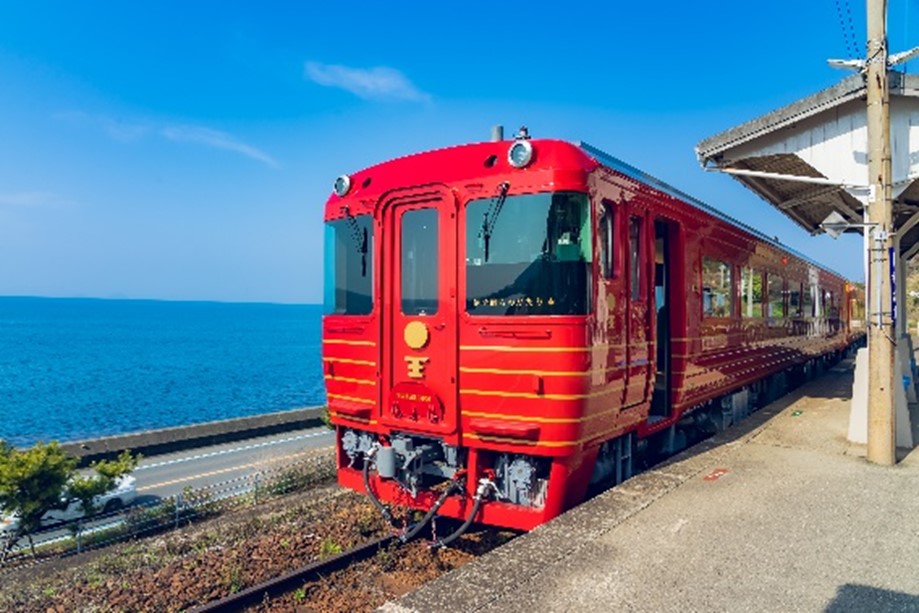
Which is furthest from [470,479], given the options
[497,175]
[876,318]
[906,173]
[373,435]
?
[906,173]

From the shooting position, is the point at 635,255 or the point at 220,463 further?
the point at 220,463

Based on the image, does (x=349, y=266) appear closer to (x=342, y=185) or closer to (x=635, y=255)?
(x=342, y=185)

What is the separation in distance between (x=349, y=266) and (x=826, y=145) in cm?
656

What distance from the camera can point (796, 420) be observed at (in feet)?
32.6

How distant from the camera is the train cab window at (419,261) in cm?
587

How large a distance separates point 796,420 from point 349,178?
7.75 m

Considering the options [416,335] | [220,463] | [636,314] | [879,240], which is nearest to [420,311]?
[416,335]

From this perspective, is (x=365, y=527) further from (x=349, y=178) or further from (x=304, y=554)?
(x=349, y=178)

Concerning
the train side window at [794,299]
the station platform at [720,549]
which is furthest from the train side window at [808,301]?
the station platform at [720,549]

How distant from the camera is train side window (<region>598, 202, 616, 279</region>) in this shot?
5.54 meters

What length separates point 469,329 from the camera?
552 cm

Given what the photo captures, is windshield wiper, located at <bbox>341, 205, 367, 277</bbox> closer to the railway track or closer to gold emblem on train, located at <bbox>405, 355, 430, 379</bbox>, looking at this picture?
gold emblem on train, located at <bbox>405, 355, 430, 379</bbox>

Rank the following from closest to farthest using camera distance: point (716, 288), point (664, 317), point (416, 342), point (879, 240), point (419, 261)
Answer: point (416, 342), point (419, 261), point (879, 240), point (664, 317), point (716, 288)

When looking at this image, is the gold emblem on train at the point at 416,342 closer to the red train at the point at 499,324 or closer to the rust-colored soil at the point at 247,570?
the red train at the point at 499,324
